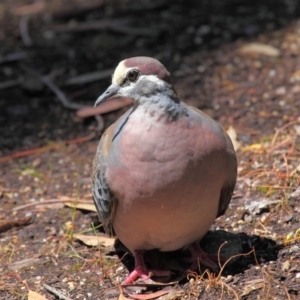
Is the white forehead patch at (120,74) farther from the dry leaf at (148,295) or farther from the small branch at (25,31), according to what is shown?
the small branch at (25,31)

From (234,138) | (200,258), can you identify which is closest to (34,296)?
(200,258)

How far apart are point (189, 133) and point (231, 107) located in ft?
8.56

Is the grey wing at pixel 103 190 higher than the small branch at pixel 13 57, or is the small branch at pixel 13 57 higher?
the grey wing at pixel 103 190

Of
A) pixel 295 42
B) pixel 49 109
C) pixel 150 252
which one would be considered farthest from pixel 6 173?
pixel 295 42

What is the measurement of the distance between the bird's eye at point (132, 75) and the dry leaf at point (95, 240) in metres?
1.16

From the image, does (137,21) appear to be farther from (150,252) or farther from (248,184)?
(150,252)

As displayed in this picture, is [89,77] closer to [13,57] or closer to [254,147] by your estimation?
[13,57]

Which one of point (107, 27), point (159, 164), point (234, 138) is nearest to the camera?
point (159, 164)

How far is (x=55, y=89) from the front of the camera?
672 cm

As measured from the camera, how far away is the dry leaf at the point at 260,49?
679 centimetres

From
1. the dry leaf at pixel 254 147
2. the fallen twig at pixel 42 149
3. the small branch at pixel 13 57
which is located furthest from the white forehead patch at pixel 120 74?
the small branch at pixel 13 57

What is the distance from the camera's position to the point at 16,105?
6586mm

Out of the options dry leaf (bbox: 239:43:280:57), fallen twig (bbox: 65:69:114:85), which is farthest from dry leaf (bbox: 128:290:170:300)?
dry leaf (bbox: 239:43:280:57)

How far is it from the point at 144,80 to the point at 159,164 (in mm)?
446
